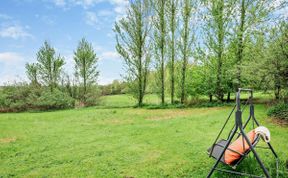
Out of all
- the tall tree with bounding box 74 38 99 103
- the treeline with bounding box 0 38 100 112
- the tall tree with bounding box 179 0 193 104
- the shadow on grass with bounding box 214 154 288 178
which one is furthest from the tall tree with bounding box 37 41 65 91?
the shadow on grass with bounding box 214 154 288 178

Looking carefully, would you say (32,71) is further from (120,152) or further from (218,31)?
(120,152)

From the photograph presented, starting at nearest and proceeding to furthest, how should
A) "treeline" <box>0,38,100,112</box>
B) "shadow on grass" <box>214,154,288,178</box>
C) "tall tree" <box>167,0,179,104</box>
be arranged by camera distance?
"shadow on grass" <box>214,154,288,178</box>, "tall tree" <box>167,0,179,104</box>, "treeline" <box>0,38,100,112</box>

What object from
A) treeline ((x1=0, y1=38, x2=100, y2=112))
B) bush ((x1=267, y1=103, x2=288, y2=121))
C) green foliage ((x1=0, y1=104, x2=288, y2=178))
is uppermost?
treeline ((x1=0, y1=38, x2=100, y2=112))

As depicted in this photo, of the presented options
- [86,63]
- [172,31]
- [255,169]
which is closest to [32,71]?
[86,63]

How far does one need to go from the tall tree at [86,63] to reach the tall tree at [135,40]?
6.28 meters

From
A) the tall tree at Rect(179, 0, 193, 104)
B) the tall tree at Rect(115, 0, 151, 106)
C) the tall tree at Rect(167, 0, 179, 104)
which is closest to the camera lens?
the tall tree at Rect(179, 0, 193, 104)

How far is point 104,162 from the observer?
165 inches

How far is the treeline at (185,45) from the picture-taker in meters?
A: 12.5

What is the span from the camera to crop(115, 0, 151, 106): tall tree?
14.8 meters

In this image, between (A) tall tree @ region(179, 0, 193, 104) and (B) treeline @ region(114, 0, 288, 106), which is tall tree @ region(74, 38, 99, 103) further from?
(A) tall tree @ region(179, 0, 193, 104)

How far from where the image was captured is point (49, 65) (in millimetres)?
20984

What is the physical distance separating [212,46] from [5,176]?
40.8 ft

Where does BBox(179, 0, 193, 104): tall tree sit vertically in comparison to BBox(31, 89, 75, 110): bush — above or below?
above

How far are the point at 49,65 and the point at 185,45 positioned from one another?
47.0 ft
